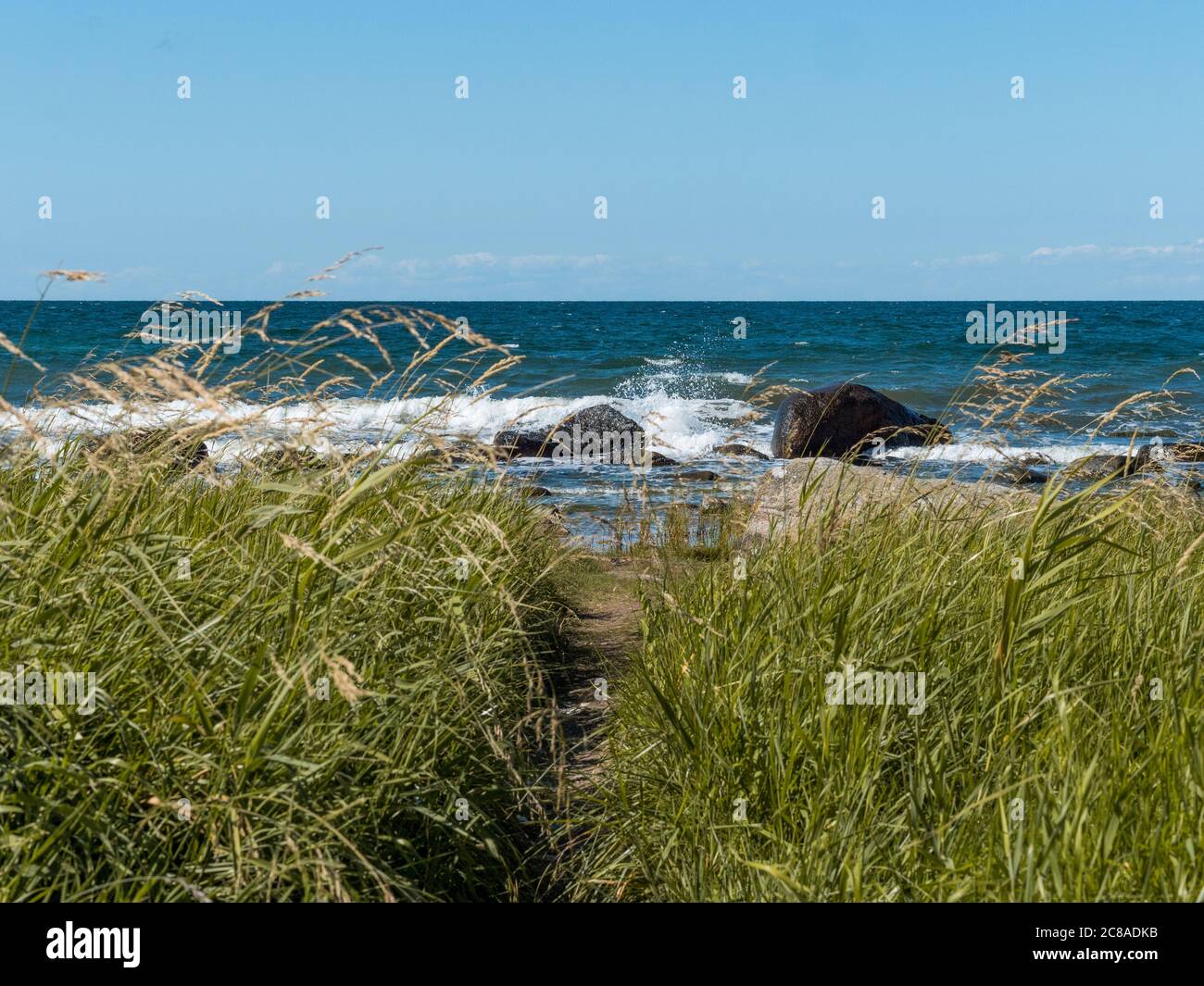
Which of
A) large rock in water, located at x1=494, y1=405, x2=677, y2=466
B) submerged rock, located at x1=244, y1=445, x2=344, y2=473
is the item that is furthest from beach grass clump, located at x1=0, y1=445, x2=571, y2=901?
large rock in water, located at x1=494, y1=405, x2=677, y2=466

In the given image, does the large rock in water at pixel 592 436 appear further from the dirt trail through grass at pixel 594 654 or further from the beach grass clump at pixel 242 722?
the beach grass clump at pixel 242 722

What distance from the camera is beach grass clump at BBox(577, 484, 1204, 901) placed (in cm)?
225

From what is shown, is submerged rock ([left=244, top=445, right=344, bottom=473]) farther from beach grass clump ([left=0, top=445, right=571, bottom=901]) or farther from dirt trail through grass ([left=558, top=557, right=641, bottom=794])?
dirt trail through grass ([left=558, top=557, right=641, bottom=794])

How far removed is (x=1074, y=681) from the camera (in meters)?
2.95

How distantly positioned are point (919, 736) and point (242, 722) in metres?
1.62

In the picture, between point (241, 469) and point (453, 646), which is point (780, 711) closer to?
point (453, 646)

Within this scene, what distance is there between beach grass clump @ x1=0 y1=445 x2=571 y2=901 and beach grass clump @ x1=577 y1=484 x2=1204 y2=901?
0.48 meters

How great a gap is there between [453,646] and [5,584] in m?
1.20

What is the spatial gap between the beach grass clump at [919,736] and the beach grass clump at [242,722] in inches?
18.9

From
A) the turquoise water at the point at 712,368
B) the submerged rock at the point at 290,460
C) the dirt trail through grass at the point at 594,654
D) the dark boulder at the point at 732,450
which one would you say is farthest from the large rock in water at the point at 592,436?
the submerged rock at the point at 290,460
